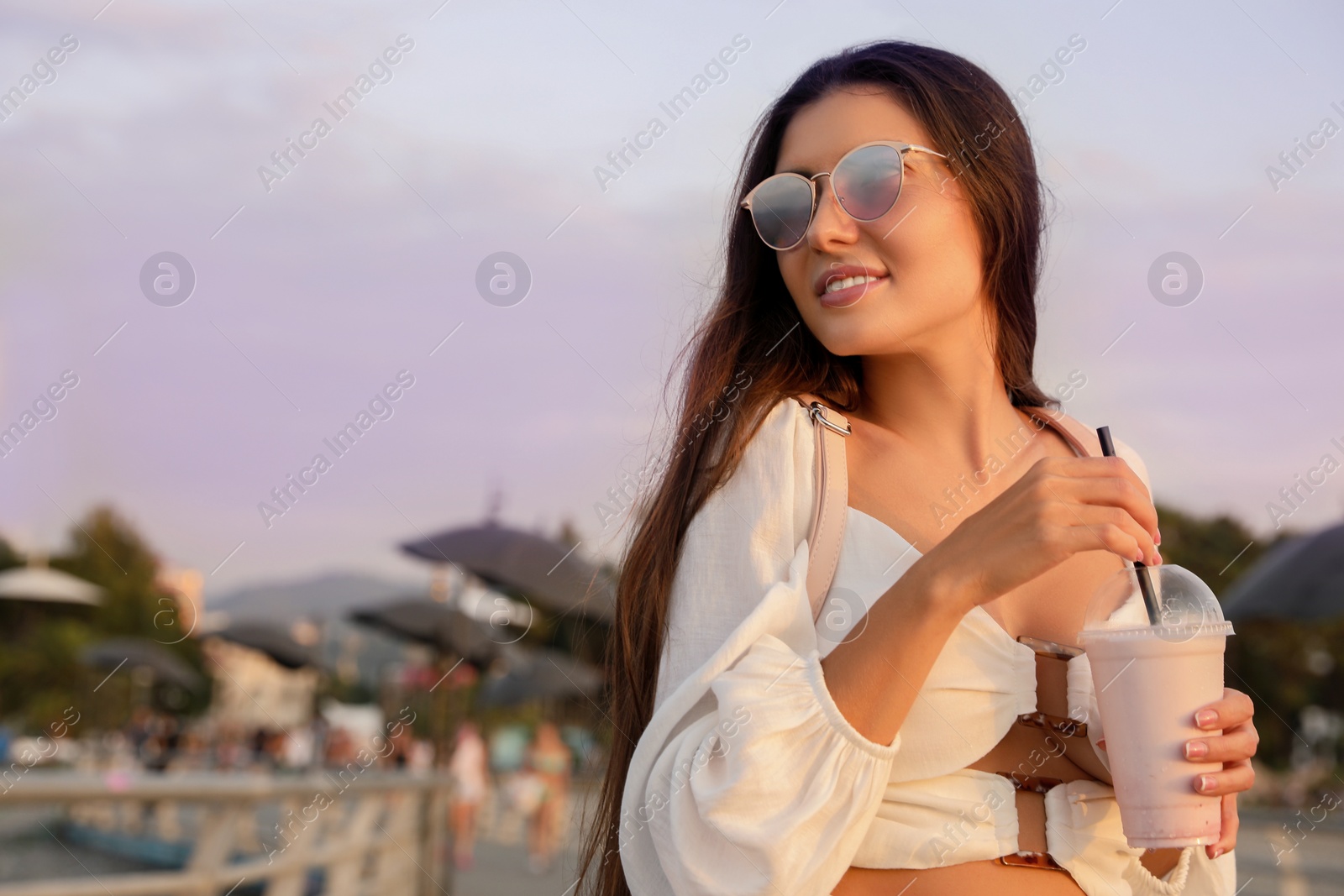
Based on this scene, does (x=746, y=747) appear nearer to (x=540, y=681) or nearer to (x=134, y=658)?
(x=540, y=681)

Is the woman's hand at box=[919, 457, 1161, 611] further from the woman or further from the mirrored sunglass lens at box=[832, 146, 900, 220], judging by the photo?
the mirrored sunglass lens at box=[832, 146, 900, 220]

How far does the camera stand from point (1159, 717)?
1423 millimetres

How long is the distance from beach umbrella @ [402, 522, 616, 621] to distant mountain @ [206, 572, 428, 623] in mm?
6538

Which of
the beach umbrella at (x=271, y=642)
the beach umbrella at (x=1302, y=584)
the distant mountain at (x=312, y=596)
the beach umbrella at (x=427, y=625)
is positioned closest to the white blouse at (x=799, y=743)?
the beach umbrella at (x=1302, y=584)

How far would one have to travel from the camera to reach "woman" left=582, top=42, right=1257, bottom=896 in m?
1.36

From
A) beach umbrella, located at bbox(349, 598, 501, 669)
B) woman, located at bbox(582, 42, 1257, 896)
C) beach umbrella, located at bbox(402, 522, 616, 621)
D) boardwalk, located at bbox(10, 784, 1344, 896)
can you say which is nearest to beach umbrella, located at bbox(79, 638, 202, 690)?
boardwalk, located at bbox(10, 784, 1344, 896)

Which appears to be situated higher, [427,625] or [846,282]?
[846,282]

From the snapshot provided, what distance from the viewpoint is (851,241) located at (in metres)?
1.71

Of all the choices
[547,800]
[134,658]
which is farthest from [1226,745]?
[134,658]

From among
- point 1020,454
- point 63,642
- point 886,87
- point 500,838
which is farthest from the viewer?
point 63,642

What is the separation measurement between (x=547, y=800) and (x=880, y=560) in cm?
1276

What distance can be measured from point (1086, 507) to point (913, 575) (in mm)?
220

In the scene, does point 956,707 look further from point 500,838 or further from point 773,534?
point 500,838

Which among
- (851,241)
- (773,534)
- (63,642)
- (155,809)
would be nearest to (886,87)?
(851,241)
